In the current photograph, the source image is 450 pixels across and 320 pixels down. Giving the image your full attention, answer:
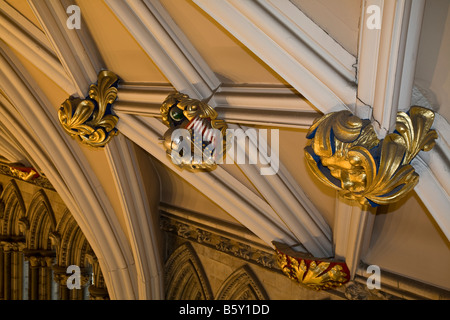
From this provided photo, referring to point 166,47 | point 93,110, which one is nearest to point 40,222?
point 93,110

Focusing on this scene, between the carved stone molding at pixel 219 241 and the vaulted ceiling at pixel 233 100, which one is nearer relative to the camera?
the vaulted ceiling at pixel 233 100

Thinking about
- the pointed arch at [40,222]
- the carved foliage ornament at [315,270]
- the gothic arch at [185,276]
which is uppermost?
the pointed arch at [40,222]

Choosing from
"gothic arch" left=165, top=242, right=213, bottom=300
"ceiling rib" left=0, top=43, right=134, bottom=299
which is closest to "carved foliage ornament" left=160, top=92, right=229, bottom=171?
"ceiling rib" left=0, top=43, right=134, bottom=299

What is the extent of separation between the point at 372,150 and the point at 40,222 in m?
6.59

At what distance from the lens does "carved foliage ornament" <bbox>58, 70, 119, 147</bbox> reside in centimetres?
383

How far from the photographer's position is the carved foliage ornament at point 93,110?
151 inches

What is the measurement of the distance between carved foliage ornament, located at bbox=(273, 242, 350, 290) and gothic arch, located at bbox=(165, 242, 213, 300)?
155 centimetres

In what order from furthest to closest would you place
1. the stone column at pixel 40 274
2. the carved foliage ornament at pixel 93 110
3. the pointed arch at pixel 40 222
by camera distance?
the stone column at pixel 40 274 → the pointed arch at pixel 40 222 → the carved foliage ornament at pixel 93 110

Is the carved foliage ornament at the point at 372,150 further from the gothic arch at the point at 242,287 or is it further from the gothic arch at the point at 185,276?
the gothic arch at the point at 185,276

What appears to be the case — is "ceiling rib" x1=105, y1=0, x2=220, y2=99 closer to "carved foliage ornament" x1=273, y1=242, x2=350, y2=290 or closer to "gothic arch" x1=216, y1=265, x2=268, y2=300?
"carved foliage ornament" x1=273, y1=242, x2=350, y2=290

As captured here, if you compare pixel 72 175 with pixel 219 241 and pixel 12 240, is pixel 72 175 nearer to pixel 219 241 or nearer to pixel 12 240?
pixel 219 241

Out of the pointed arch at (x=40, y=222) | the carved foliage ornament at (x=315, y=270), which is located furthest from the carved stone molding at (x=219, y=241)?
the pointed arch at (x=40, y=222)

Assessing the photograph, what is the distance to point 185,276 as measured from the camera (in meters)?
5.32

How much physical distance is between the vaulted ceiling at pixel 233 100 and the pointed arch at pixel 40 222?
1.36 meters
